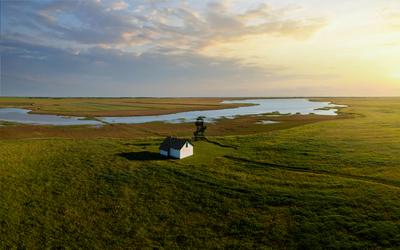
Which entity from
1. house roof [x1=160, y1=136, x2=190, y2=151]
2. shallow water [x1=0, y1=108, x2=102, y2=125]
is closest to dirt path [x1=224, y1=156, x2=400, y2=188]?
house roof [x1=160, y1=136, x2=190, y2=151]

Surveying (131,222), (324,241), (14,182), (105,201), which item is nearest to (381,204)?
(324,241)

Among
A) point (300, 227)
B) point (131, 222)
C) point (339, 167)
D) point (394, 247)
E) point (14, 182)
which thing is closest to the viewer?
point (394, 247)

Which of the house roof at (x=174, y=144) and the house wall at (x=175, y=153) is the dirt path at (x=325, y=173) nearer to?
the house roof at (x=174, y=144)

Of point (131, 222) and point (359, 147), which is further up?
point (359, 147)

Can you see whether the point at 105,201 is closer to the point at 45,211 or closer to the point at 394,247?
the point at 45,211

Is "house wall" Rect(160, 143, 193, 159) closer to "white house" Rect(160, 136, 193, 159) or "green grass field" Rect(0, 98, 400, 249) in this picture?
"white house" Rect(160, 136, 193, 159)

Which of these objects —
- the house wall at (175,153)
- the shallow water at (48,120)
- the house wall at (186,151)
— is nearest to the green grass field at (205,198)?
the house wall at (186,151)
